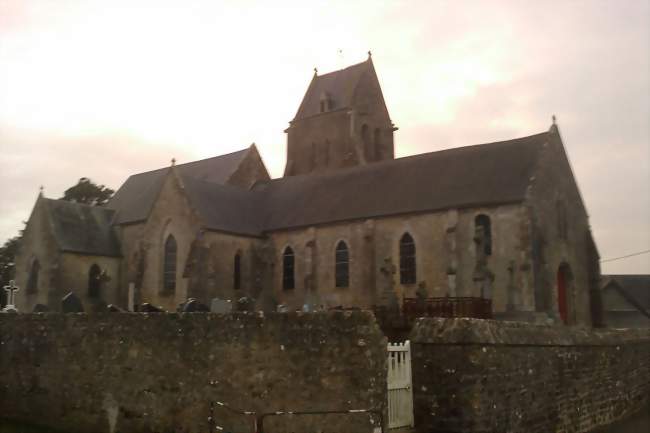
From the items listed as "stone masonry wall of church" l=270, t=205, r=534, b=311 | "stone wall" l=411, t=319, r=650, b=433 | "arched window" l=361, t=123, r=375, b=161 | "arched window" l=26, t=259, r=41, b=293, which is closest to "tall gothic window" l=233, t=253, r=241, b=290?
"stone masonry wall of church" l=270, t=205, r=534, b=311

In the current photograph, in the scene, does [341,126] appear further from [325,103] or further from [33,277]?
[33,277]

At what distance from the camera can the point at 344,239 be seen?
33.9m

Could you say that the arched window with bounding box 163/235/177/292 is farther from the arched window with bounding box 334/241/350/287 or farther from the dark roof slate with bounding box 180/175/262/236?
the arched window with bounding box 334/241/350/287

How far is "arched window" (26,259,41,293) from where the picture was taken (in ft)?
130

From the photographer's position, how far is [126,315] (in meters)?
13.9

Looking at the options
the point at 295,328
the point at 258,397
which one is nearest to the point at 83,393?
the point at 258,397

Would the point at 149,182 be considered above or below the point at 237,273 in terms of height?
above

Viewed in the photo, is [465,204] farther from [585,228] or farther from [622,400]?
[622,400]

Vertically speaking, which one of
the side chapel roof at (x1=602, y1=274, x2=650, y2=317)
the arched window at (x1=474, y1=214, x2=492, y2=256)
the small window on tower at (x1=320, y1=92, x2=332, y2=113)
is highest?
the small window on tower at (x1=320, y1=92, x2=332, y2=113)

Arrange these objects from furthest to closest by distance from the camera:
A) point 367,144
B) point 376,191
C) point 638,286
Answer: point 638,286, point 367,144, point 376,191

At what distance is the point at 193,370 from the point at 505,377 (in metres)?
6.28

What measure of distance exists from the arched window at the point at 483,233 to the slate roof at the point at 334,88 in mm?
22802

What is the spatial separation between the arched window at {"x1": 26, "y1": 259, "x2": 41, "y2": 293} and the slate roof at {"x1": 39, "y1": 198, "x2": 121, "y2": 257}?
7.74 feet

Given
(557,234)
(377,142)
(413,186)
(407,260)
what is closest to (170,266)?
(407,260)
